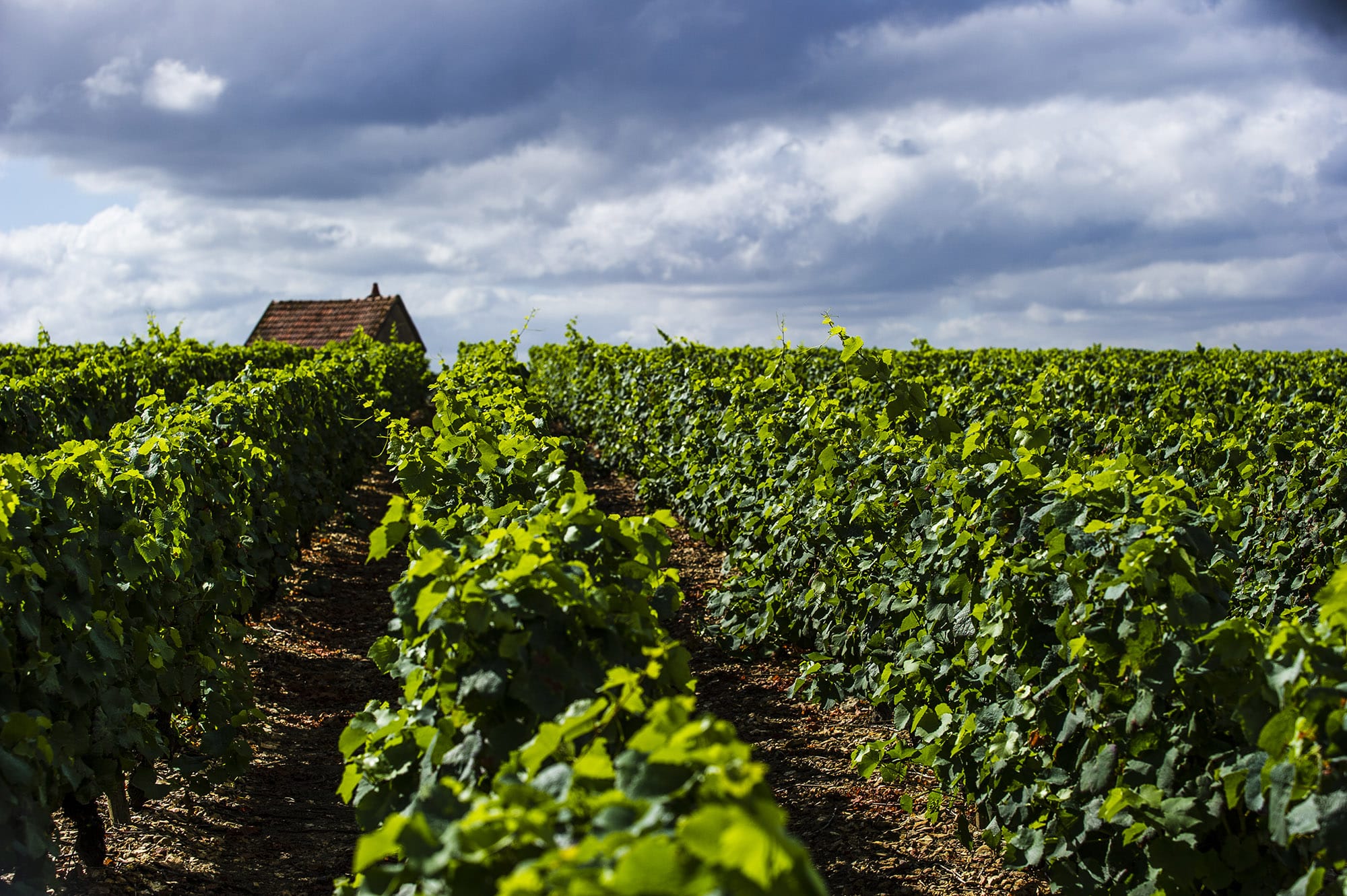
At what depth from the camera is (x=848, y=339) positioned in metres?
5.71

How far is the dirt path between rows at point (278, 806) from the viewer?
4.47 metres

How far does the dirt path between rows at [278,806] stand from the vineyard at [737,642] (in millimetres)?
159

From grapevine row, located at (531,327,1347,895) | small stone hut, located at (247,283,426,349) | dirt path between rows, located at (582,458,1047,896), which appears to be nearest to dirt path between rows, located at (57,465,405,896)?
dirt path between rows, located at (582,458,1047,896)

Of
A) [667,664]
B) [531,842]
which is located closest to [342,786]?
[667,664]

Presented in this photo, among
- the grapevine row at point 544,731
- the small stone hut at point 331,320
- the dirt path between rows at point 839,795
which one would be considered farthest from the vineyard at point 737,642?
the small stone hut at point 331,320

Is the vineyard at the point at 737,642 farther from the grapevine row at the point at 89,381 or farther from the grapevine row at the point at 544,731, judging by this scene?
the grapevine row at the point at 89,381

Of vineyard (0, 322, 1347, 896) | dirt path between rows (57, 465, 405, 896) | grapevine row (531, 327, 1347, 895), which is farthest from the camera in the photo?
dirt path between rows (57, 465, 405, 896)

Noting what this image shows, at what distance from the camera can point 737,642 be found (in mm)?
7066

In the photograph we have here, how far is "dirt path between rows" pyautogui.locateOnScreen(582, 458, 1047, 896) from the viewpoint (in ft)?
14.7

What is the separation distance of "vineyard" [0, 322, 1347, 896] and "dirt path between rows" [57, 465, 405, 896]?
159 mm

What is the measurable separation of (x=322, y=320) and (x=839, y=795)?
128 ft

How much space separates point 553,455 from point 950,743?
208 centimetres

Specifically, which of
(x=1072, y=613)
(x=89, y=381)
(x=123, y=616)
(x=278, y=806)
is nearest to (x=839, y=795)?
(x=1072, y=613)

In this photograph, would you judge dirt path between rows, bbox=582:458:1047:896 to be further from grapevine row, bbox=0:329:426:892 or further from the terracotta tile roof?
the terracotta tile roof
